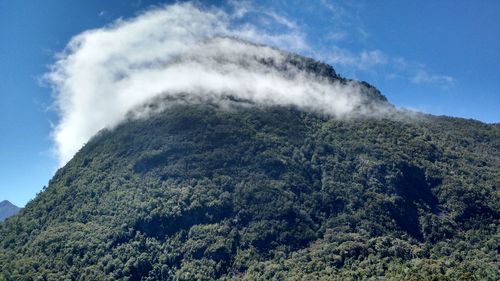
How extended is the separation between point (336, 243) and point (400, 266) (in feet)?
83.3

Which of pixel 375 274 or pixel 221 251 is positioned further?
pixel 221 251

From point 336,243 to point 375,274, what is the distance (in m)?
22.1

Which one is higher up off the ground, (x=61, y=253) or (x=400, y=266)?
(x=61, y=253)

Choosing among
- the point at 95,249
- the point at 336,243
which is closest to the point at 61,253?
the point at 95,249

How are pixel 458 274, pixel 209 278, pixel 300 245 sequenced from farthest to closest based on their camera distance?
pixel 300 245
pixel 209 278
pixel 458 274

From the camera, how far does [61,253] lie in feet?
646

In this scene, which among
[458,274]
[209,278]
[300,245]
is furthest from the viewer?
[300,245]

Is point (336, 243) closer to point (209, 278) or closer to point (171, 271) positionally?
point (209, 278)

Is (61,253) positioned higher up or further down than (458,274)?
higher up

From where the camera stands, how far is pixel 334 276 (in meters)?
167

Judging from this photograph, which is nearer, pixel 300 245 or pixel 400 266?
pixel 400 266

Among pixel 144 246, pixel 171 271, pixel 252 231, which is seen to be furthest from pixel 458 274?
pixel 144 246

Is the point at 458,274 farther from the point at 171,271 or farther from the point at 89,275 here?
the point at 89,275

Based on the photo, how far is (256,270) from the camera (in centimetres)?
17862
